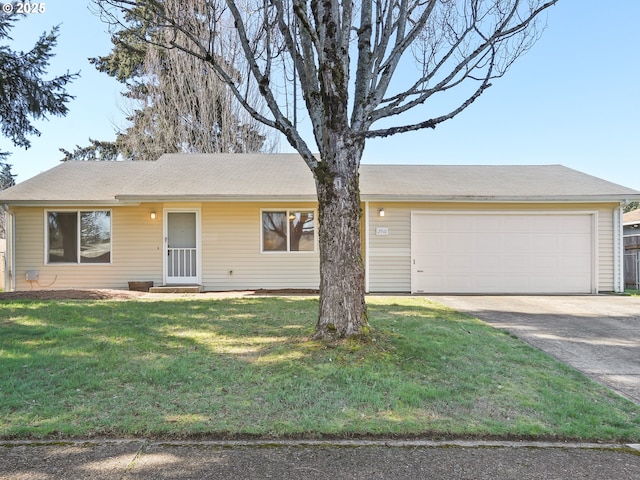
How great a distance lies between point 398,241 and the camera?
1132 cm

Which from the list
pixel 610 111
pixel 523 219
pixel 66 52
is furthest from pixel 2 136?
pixel 610 111

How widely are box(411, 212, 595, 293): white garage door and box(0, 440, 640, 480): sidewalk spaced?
8468 mm

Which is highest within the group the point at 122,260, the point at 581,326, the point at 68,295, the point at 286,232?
the point at 286,232

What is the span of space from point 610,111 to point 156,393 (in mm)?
18807

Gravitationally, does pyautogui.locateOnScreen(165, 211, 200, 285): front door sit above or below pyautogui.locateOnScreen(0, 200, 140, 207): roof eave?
below

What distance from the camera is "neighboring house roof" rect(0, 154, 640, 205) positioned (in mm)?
10945

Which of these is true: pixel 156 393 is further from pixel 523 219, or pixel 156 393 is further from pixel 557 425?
pixel 523 219

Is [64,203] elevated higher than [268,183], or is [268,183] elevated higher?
[268,183]

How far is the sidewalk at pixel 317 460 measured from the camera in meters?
2.57

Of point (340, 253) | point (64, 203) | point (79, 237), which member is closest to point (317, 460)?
point (340, 253)

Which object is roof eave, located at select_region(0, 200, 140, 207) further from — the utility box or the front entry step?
the front entry step

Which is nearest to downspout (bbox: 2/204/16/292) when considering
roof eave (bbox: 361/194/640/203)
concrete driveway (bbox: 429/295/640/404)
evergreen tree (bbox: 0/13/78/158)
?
evergreen tree (bbox: 0/13/78/158)

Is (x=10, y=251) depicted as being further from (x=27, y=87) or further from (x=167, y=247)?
(x=27, y=87)

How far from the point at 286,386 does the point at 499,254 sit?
923 centimetres
